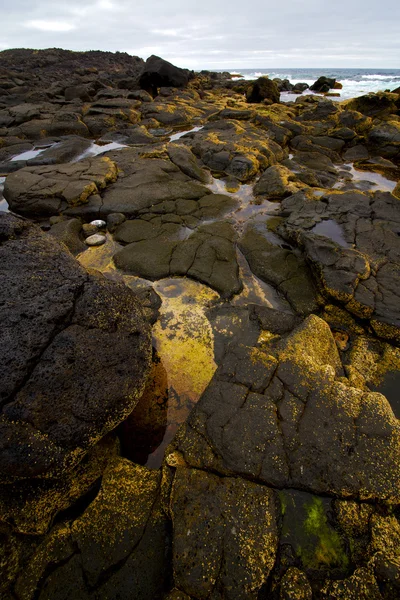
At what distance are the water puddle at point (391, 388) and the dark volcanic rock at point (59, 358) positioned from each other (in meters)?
2.94

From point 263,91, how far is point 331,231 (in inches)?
803

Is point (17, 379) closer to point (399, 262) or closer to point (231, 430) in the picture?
point (231, 430)

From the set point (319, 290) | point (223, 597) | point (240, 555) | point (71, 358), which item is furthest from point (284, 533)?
point (319, 290)

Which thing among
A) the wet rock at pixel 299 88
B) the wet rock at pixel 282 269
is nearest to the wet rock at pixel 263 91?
the wet rock at pixel 299 88

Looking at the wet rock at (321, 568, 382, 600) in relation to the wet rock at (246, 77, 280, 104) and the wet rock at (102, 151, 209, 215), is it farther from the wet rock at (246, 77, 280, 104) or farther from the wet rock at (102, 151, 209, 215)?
the wet rock at (246, 77, 280, 104)

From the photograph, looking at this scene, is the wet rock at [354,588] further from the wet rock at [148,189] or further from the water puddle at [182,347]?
the wet rock at [148,189]

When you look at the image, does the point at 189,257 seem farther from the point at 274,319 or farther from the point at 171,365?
the point at 171,365

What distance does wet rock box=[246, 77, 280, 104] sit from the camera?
20.5 m


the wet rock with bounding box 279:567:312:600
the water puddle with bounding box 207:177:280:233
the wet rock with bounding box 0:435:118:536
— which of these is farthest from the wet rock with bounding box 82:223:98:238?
the wet rock with bounding box 279:567:312:600

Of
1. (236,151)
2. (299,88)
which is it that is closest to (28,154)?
(236,151)

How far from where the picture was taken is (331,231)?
5.73 metres

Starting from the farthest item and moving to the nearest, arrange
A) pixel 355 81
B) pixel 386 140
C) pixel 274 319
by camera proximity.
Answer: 1. pixel 355 81
2. pixel 386 140
3. pixel 274 319

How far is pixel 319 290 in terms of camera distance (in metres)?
4.82

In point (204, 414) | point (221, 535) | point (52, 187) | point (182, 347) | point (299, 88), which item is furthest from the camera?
point (299, 88)
